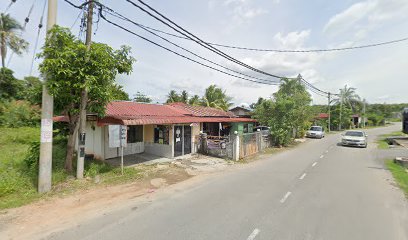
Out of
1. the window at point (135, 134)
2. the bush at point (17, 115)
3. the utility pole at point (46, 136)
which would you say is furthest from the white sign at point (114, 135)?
the bush at point (17, 115)

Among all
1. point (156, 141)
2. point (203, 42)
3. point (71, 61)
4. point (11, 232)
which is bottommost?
point (11, 232)

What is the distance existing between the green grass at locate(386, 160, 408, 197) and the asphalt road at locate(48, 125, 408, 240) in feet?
1.16

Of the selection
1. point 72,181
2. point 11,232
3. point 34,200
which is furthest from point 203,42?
point 11,232

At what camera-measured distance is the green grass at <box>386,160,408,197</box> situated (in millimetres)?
8905

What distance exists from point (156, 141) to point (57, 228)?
10093mm

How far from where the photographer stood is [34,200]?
7.35 m

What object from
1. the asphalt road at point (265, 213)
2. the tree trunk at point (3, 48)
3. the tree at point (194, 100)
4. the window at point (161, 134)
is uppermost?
the tree trunk at point (3, 48)

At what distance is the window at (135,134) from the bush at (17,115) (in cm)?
1299

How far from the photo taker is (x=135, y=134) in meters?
15.4

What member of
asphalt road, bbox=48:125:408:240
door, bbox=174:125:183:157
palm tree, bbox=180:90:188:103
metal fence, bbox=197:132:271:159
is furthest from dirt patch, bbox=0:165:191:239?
palm tree, bbox=180:90:188:103

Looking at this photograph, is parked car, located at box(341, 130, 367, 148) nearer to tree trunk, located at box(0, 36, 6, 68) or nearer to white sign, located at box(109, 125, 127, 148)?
white sign, located at box(109, 125, 127, 148)

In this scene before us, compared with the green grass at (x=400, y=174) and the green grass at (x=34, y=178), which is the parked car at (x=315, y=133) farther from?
the green grass at (x=34, y=178)

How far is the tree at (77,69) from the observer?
8031 mm

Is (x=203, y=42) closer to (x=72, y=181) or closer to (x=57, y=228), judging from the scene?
(x=72, y=181)
